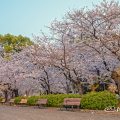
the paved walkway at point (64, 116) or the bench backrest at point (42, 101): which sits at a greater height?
the bench backrest at point (42, 101)

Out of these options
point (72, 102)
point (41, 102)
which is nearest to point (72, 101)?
point (72, 102)

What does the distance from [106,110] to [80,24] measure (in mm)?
9758

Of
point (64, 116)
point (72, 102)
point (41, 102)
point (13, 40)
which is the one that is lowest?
point (64, 116)

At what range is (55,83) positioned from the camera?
4703cm

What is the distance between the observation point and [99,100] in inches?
990

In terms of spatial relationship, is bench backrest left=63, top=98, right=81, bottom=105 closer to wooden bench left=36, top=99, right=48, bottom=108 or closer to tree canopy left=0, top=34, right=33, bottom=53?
wooden bench left=36, top=99, right=48, bottom=108

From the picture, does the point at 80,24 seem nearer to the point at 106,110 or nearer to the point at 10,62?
the point at 106,110

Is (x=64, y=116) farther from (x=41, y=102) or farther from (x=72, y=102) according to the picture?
(x=41, y=102)

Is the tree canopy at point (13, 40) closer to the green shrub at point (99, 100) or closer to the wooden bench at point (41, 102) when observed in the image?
the wooden bench at point (41, 102)

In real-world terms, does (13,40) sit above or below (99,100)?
above

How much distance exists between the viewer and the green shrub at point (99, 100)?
80.4 feet

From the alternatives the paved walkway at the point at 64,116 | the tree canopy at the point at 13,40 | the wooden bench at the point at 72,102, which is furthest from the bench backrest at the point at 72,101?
the tree canopy at the point at 13,40

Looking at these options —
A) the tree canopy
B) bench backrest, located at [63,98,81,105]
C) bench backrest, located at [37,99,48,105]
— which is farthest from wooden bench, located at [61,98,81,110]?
the tree canopy

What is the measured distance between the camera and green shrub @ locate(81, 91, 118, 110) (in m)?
24.5
